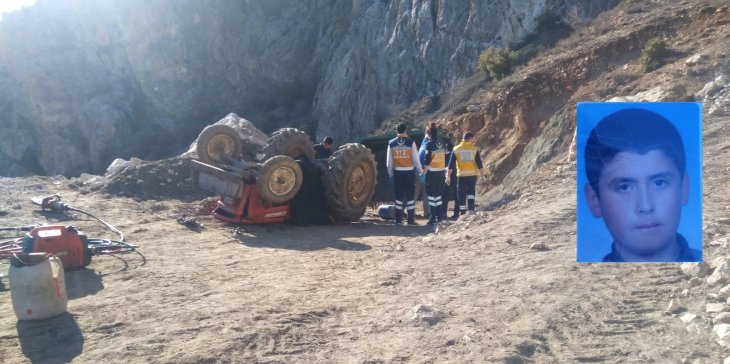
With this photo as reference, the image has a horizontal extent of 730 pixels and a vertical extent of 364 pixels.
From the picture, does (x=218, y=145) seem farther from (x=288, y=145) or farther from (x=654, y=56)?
(x=654, y=56)

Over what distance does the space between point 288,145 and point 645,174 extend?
8.74 m

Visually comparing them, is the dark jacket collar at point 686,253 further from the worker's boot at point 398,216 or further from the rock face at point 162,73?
the rock face at point 162,73

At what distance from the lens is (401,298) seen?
657 centimetres

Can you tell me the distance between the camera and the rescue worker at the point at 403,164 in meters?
11.9

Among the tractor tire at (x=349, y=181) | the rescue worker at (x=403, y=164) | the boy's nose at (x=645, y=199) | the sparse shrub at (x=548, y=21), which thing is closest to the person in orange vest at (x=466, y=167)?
the rescue worker at (x=403, y=164)

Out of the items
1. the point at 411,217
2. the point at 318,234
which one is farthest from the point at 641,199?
the point at 411,217

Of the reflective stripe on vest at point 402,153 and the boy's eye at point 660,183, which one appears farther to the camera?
the reflective stripe on vest at point 402,153

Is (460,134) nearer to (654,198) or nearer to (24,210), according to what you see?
(24,210)

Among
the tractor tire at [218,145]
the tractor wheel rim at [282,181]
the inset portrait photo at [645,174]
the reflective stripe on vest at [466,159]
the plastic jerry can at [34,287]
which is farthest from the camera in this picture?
the tractor tire at [218,145]

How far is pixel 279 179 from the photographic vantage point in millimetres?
11367

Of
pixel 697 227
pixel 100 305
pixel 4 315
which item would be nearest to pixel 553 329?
pixel 697 227

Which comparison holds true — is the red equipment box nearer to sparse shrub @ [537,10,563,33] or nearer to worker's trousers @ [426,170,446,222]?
worker's trousers @ [426,170,446,222]

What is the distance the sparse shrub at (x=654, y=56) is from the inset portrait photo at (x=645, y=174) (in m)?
12.0

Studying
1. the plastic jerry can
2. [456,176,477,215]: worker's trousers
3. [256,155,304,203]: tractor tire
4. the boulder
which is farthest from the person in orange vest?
the plastic jerry can
